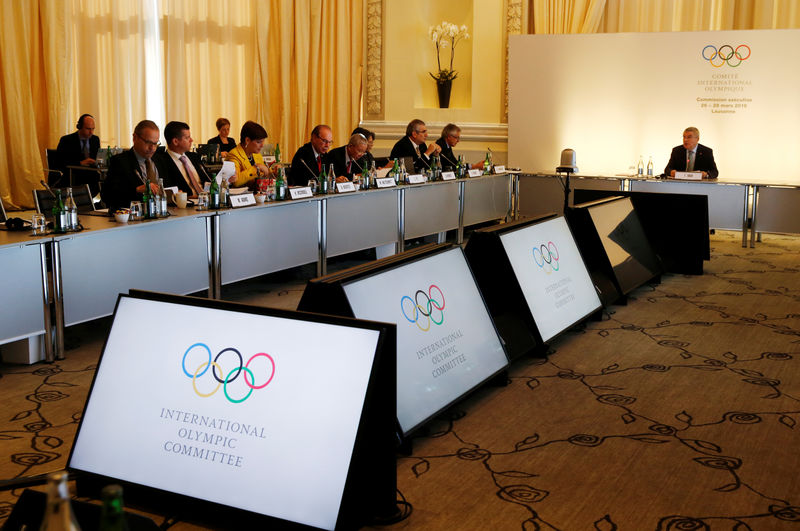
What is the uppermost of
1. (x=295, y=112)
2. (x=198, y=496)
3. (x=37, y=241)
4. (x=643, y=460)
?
(x=295, y=112)

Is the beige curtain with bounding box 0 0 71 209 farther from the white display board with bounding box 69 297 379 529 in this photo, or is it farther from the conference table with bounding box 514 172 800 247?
the white display board with bounding box 69 297 379 529

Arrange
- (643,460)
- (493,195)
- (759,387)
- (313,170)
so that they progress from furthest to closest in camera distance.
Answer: (493,195) → (313,170) → (759,387) → (643,460)

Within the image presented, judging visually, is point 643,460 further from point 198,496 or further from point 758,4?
point 758,4

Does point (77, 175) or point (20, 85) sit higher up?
point (20, 85)

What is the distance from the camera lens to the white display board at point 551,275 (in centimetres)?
452

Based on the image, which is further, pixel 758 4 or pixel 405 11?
pixel 405 11

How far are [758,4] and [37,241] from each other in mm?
9818

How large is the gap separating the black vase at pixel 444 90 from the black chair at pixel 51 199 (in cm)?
711

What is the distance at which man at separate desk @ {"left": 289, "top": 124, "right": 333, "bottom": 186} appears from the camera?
24.7 ft

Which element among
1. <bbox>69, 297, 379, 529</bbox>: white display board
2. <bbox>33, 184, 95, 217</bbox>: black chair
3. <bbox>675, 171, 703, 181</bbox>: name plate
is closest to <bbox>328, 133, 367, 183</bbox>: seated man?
<bbox>33, 184, 95, 217</bbox>: black chair

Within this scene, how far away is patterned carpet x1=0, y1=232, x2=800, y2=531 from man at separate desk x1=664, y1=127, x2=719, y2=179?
4165mm

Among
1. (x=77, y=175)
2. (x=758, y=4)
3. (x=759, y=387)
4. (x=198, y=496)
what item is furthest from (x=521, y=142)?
(x=198, y=496)

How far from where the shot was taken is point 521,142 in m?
11.4

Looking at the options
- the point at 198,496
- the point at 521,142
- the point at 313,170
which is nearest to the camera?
the point at 198,496
